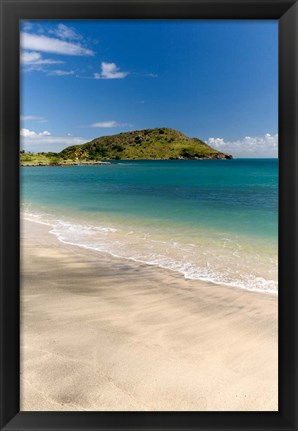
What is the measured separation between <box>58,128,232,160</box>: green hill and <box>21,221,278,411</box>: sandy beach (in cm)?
3792

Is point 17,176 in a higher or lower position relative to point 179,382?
higher

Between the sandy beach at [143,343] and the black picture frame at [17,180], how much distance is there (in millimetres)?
74

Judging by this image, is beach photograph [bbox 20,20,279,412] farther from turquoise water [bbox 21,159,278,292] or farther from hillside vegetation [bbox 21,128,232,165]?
hillside vegetation [bbox 21,128,232,165]

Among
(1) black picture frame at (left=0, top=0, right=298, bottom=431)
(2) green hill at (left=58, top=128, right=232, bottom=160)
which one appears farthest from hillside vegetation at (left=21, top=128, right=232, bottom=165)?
(1) black picture frame at (left=0, top=0, right=298, bottom=431)

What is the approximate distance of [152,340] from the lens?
1.90m

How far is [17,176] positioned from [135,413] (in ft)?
2.87

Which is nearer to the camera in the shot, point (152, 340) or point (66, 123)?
point (152, 340)

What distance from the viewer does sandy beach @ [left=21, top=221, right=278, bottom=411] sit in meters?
1.37

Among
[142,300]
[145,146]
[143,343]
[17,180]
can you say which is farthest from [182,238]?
[145,146]

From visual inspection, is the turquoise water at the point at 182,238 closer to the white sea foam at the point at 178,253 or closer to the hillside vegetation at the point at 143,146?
the white sea foam at the point at 178,253

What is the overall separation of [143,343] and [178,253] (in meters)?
2.30

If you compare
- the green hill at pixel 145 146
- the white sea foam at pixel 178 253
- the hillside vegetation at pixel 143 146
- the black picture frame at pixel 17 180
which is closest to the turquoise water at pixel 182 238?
the white sea foam at pixel 178 253
